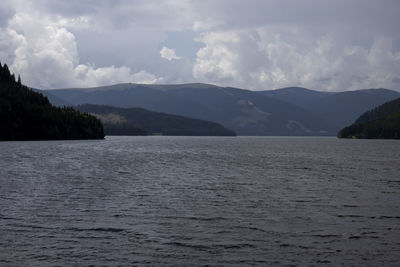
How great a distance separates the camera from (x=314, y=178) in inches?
2788

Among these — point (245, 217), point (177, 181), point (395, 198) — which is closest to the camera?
point (245, 217)

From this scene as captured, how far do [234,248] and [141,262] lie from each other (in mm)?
6071

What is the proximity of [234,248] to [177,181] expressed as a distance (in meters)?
37.2

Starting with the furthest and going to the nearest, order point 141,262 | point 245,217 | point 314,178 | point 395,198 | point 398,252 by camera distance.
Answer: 1. point 314,178
2. point 395,198
3. point 245,217
4. point 398,252
5. point 141,262

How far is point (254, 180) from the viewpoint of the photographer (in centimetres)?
6712

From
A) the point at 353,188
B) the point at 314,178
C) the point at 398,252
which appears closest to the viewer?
the point at 398,252

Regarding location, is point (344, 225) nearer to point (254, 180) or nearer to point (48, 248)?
point (48, 248)

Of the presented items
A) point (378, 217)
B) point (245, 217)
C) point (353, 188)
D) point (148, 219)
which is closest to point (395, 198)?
point (353, 188)

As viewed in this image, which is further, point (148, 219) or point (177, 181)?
point (177, 181)

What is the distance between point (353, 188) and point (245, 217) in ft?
85.1

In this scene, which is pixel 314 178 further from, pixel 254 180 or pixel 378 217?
pixel 378 217

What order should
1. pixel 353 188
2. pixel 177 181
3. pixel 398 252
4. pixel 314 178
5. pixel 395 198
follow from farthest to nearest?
pixel 314 178 → pixel 177 181 → pixel 353 188 → pixel 395 198 → pixel 398 252

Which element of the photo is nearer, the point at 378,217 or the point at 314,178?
the point at 378,217

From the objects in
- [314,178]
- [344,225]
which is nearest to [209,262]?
[344,225]
